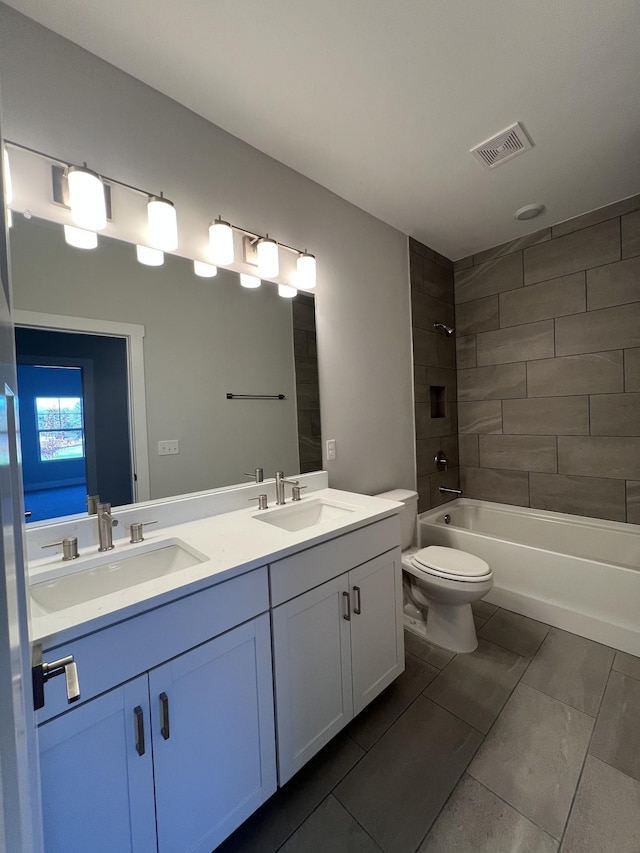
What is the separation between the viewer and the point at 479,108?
151 cm

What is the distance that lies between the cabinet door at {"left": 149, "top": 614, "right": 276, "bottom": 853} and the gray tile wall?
187 cm

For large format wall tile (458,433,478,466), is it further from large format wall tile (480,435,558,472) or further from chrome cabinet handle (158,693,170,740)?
chrome cabinet handle (158,693,170,740)

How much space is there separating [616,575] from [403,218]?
2.49 m

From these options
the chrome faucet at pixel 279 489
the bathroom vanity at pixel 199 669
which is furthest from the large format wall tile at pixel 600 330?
the chrome faucet at pixel 279 489

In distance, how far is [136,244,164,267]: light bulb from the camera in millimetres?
1356

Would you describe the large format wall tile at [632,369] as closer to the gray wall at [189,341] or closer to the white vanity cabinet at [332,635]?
the white vanity cabinet at [332,635]

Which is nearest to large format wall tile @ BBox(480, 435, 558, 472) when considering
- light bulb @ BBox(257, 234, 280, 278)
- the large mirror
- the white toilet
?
the white toilet

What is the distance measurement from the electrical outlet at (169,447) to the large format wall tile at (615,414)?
2.71 m

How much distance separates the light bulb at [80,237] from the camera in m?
1.20

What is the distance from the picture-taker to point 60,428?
1.17 m

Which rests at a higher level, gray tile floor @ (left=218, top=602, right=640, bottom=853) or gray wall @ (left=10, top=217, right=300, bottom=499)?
gray wall @ (left=10, top=217, right=300, bottom=499)

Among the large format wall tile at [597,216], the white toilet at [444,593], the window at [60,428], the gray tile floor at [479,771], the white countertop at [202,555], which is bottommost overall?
the gray tile floor at [479,771]

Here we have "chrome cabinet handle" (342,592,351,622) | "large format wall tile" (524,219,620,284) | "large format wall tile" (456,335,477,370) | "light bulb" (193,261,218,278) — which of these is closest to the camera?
"chrome cabinet handle" (342,592,351,622)

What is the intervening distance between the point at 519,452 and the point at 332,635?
2231mm
